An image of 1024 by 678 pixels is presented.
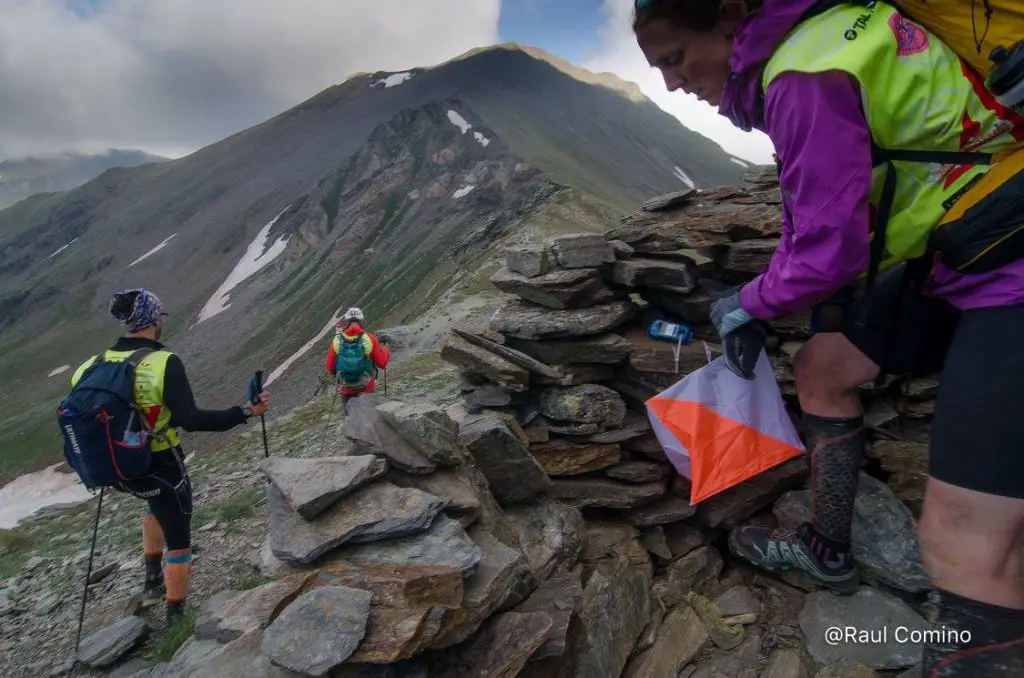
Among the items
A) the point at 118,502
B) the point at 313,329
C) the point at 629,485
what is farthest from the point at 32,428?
the point at 629,485

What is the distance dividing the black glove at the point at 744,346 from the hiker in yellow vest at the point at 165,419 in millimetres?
5303

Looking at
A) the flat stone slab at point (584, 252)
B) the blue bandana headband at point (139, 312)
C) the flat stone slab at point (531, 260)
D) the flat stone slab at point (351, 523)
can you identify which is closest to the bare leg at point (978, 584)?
the flat stone slab at point (351, 523)

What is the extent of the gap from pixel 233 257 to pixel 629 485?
3961 inches

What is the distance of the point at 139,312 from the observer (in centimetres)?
634


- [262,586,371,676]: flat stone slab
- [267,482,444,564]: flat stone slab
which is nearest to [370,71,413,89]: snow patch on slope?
[267,482,444,564]: flat stone slab

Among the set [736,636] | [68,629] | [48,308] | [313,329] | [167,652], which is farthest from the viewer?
[48,308]

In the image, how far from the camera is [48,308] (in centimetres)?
10969

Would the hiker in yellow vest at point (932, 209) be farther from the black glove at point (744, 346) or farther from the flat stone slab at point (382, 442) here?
the flat stone slab at point (382, 442)

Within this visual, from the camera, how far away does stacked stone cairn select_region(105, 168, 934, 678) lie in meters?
3.77

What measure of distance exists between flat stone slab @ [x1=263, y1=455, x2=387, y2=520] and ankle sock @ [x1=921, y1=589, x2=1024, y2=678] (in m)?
3.73

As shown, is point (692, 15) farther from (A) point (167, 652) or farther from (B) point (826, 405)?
(A) point (167, 652)

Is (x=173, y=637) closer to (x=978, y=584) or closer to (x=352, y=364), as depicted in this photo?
(x=978, y=584)

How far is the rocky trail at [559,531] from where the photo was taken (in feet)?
12.5

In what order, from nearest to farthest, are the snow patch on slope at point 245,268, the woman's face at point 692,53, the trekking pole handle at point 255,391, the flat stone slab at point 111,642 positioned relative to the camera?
the woman's face at point 692,53 → the flat stone slab at point 111,642 → the trekking pole handle at point 255,391 → the snow patch on slope at point 245,268
